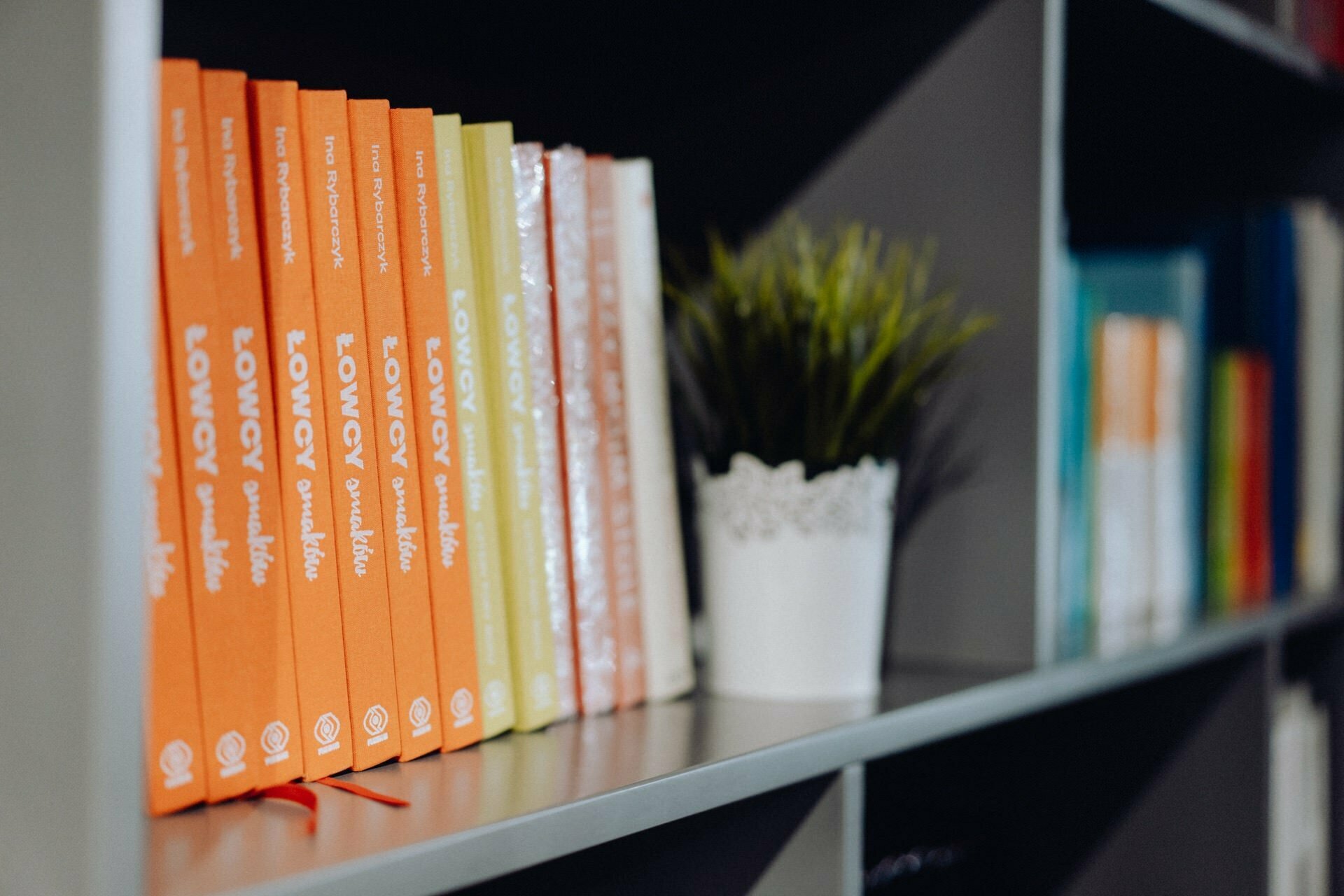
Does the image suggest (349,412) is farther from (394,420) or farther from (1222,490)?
(1222,490)

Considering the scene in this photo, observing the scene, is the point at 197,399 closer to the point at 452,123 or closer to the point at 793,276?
the point at 452,123

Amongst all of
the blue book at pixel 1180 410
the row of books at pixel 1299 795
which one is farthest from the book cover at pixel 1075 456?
the row of books at pixel 1299 795

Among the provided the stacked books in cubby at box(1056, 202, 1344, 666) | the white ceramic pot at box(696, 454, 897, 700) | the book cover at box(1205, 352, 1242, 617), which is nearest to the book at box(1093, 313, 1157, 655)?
the stacked books in cubby at box(1056, 202, 1344, 666)

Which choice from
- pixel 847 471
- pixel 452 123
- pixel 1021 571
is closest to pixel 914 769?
pixel 1021 571

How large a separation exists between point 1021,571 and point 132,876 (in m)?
0.64

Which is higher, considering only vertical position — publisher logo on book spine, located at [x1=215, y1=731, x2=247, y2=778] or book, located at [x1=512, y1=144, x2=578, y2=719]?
book, located at [x1=512, y1=144, x2=578, y2=719]

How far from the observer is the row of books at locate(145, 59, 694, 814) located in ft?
1.55

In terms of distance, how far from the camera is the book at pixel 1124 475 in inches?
42.4

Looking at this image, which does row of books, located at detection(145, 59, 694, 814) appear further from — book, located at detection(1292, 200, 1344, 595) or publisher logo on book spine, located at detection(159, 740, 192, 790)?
book, located at detection(1292, 200, 1344, 595)

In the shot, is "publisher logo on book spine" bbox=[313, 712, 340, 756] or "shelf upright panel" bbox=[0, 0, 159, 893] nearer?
"shelf upright panel" bbox=[0, 0, 159, 893]

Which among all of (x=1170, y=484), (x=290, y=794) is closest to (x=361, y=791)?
(x=290, y=794)

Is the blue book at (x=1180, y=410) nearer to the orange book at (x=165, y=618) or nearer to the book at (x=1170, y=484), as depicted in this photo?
the book at (x=1170, y=484)

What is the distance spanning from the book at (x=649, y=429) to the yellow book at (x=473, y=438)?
124 millimetres

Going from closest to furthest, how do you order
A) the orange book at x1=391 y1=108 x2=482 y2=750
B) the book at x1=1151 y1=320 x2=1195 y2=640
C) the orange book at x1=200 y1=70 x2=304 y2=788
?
the orange book at x1=200 y1=70 x2=304 y2=788
the orange book at x1=391 y1=108 x2=482 y2=750
the book at x1=1151 y1=320 x2=1195 y2=640
